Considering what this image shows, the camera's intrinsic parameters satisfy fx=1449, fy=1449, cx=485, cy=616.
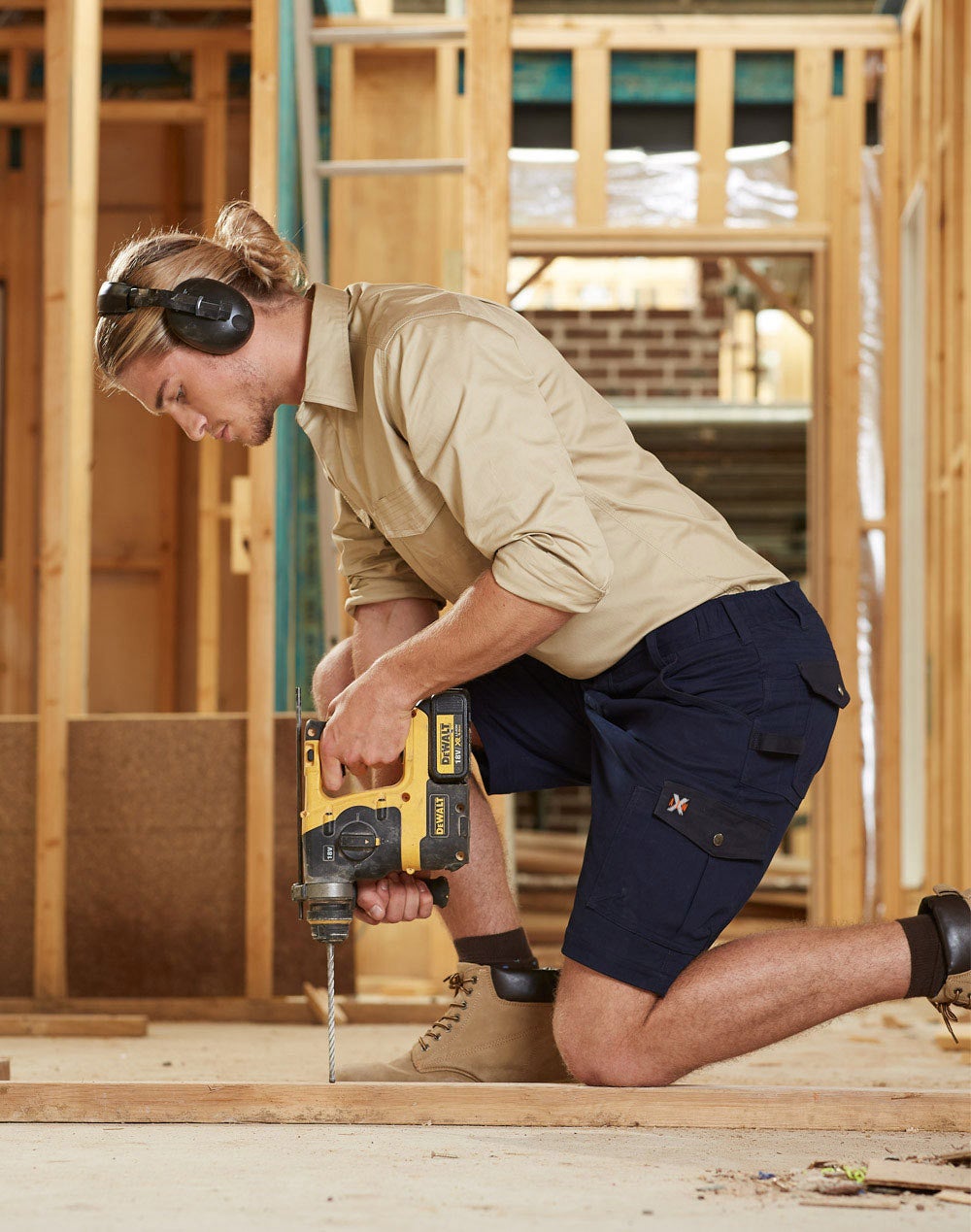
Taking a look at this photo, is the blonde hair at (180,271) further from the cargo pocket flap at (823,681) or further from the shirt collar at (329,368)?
the cargo pocket flap at (823,681)

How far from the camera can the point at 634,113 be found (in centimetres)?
514

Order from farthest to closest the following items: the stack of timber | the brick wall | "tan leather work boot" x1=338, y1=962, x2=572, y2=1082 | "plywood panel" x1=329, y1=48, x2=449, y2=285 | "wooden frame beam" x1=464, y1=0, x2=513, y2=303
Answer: the brick wall, the stack of timber, "plywood panel" x1=329, y1=48, x2=449, y2=285, "wooden frame beam" x1=464, y1=0, x2=513, y2=303, "tan leather work boot" x1=338, y1=962, x2=572, y2=1082

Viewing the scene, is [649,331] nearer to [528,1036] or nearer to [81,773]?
[81,773]

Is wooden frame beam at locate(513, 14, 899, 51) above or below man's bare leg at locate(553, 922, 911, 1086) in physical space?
above

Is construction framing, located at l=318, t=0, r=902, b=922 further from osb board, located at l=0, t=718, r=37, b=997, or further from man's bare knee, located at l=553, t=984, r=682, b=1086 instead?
man's bare knee, located at l=553, t=984, r=682, b=1086

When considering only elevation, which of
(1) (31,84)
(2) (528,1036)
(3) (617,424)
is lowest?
(2) (528,1036)

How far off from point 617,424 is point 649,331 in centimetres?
613

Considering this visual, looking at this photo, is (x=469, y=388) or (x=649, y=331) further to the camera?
(x=649, y=331)

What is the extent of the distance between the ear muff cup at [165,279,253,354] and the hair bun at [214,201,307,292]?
8 centimetres

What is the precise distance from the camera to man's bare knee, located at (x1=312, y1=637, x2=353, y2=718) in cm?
220

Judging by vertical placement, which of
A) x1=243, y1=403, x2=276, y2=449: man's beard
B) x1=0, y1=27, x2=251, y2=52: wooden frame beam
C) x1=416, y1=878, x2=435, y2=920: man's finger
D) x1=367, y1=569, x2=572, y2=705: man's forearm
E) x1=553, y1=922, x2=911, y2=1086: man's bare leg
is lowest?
x1=553, y1=922, x2=911, y2=1086: man's bare leg

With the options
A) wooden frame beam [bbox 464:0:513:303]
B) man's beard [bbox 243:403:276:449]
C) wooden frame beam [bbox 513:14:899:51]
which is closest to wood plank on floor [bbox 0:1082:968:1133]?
man's beard [bbox 243:403:276:449]

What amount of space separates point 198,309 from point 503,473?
1.43 ft

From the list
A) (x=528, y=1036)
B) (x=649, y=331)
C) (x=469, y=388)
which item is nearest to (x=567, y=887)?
(x=649, y=331)
